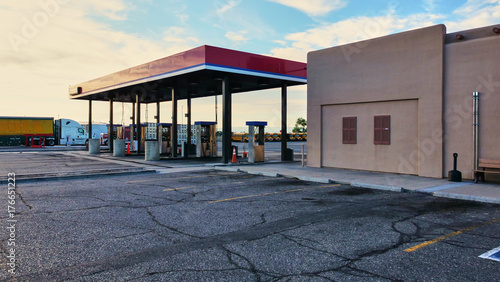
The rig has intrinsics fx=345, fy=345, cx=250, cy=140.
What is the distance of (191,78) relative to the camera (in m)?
20.5

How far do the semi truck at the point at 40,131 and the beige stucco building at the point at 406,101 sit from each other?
32.9m

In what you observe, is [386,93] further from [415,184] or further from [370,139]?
[415,184]

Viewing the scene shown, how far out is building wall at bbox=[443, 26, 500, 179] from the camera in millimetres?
11719

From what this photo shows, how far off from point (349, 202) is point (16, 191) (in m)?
9.31

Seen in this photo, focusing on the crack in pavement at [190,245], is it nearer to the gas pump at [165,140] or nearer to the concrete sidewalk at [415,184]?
the concrete sidewalk at [415,184]

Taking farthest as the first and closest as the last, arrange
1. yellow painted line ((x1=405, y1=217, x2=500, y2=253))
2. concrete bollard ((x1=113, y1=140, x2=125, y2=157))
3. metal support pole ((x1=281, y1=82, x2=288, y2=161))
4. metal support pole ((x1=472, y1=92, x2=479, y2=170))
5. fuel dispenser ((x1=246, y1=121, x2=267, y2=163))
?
concrete bollard ((x1=113, y1=140, x2=125, y2=157)) → metal support pole ((x1=281, y1=82, x2=288, y2=161)) → fuel dispenser ((x1=246, y1=121, x2=267, y2=163)) → metal support pole ((x1=472, y1=92, x2=479, y2=170)) → yellow painted line ((x1=405, y1=217, x2=500, y2=253))

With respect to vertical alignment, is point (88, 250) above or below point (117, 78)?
below

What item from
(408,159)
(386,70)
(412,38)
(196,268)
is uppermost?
(412,38)

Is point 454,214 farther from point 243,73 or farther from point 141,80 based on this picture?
point 141,80

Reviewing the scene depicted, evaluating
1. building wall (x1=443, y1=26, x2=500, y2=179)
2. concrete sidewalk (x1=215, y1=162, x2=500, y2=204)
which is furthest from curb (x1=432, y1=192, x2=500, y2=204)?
building wall (x1=443, y1=26, x2=500, y2=179)

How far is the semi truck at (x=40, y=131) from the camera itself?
38094mm

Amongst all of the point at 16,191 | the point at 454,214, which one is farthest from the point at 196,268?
the point at 16,191

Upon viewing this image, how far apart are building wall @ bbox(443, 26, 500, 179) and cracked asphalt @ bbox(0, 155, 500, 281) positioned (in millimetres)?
3970

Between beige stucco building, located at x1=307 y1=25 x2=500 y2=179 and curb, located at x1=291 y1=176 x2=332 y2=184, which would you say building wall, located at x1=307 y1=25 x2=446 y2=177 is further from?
curb, located at x1=291 y1=176 x2=332 y2=184
